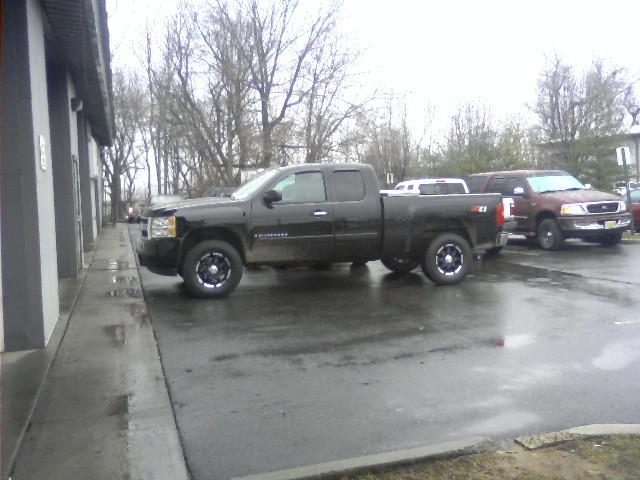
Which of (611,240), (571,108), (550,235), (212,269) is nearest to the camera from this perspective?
(212,269)

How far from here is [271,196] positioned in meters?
10.2

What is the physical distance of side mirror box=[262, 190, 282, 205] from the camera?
10250mm

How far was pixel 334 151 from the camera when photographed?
104 feet

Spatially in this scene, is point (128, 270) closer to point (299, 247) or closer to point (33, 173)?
point (299, 247)

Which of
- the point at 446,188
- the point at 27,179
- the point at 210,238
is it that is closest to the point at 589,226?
the point at 446,188

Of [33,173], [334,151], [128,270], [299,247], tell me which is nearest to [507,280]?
[299,247]

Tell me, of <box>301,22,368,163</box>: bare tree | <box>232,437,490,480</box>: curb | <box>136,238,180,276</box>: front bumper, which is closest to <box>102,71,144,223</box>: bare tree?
<box>301,22,368,163</box>: bare tree

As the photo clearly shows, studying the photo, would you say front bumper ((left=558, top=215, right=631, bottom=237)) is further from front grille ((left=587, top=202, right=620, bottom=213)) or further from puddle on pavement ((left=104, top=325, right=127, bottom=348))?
puddle on pavement ((left=104, top=325, right=127, bottom=348))

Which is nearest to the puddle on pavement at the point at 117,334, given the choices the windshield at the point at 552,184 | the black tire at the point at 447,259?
the black tire at the point at 447,259

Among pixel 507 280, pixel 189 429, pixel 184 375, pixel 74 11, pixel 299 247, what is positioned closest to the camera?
pixel 189 429

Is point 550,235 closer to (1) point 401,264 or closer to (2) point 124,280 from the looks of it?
(1) point 401,264

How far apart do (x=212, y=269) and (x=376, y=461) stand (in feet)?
20.4

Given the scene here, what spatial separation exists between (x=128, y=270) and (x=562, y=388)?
981 cm

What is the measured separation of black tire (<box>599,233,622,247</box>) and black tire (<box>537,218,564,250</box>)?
59.1 inches
